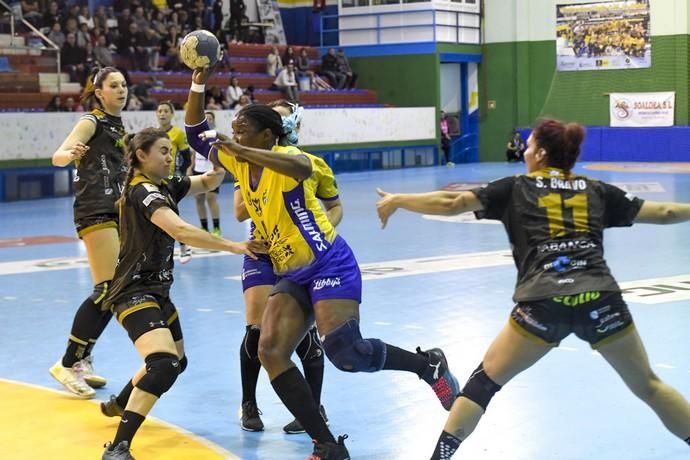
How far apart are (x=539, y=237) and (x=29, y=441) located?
312cm

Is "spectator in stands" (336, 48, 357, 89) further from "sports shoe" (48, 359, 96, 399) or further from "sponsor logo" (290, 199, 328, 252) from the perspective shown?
"sponsor logo" (290, 199, 328, 252)

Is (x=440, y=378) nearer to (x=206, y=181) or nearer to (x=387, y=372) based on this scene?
(x=387, y=372)

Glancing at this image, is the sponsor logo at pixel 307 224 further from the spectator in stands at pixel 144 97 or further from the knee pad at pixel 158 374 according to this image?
the spectator in stands at pixel 144 97

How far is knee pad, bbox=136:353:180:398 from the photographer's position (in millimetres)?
5539

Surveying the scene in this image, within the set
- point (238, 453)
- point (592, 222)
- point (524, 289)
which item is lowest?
point (238, 453)

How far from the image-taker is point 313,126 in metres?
30.4

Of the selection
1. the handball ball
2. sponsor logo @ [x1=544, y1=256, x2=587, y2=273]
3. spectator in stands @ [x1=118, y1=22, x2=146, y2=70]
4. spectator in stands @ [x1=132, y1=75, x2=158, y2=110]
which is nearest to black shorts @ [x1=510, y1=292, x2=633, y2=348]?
sponsor logo @ [x1=544, y1=256, x2=587, y2=273]

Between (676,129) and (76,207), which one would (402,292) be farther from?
(676,129)

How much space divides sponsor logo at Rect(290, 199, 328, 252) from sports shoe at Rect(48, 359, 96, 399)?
2.26m

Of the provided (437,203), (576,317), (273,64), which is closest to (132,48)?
(273,64)

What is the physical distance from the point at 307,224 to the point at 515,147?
3174 cm

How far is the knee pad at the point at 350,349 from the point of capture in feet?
17.7

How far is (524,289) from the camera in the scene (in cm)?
486

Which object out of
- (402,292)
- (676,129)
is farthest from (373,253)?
A: (676,129)
